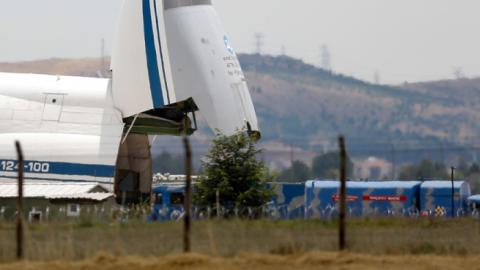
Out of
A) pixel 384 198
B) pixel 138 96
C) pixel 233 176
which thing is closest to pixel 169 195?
pixel 138 96

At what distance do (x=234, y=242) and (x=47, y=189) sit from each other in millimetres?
24621

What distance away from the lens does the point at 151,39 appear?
176 feet

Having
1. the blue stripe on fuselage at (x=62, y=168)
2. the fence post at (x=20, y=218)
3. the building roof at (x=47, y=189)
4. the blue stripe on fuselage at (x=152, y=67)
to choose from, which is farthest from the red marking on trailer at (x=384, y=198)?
the fence post at (x=20, y=218)

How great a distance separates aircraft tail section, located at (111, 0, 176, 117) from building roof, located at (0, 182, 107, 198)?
577 cm

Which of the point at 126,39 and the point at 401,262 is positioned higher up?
the point at 126,39

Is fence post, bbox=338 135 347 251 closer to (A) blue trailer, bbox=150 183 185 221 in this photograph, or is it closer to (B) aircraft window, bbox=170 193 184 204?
(A) blue trailer, bbox=150 183 185 221

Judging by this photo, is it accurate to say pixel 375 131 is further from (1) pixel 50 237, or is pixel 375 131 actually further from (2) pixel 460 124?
(1) pixel 50 237

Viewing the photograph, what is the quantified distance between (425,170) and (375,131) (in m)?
99.0

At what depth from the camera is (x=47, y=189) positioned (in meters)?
46.0

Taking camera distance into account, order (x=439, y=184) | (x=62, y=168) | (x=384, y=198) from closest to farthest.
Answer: (x=62, y=168) < (x=439, y=184) < (x=384, y=198)

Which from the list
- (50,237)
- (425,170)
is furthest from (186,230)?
(425,170)

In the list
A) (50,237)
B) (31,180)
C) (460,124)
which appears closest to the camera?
(50,237)

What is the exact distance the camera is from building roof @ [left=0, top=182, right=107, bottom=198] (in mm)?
43969

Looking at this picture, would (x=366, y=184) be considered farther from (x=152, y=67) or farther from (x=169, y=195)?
(x=152, y=67)
